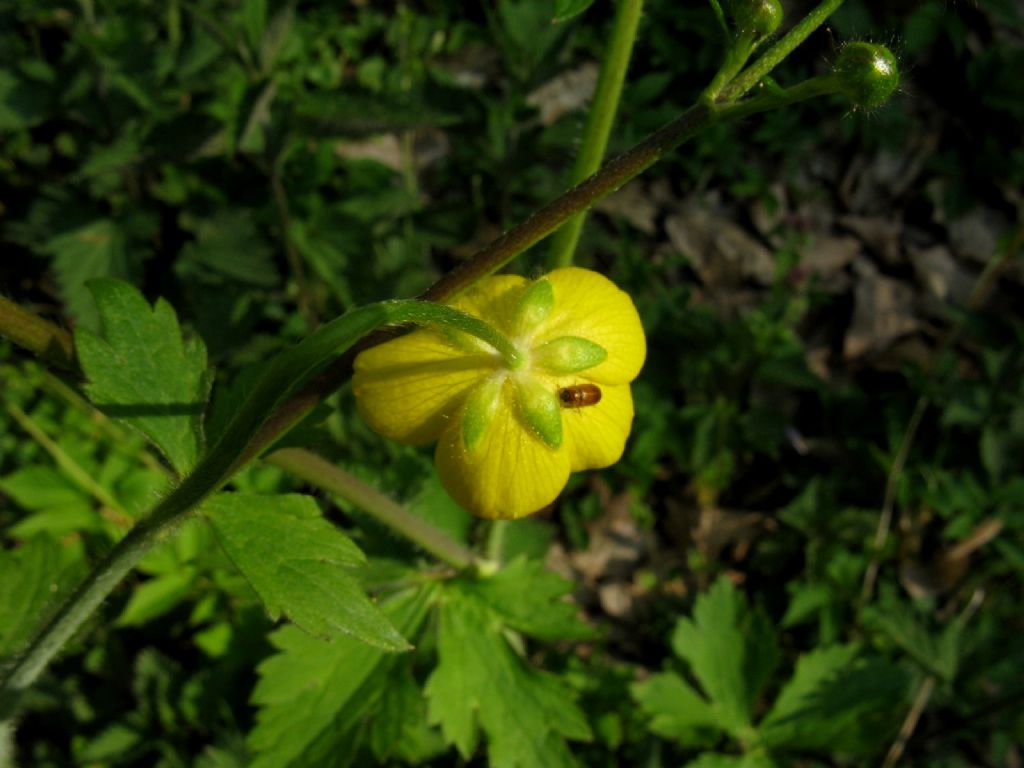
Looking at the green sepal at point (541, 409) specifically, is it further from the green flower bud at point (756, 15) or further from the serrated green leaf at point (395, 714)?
the serrated green leaf at point (395, 714)

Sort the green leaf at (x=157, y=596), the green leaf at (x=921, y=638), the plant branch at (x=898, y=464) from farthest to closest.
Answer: the plant branch at (x=898, y=464) < the green leaf at (x=921, y=638) < the green leaf at (x=157, y=596)

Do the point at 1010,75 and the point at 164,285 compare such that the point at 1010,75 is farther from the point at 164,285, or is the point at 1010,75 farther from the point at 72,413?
the point at 72,413

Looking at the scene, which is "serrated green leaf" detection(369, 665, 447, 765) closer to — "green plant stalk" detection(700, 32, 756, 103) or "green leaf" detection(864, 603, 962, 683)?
"green plant stalk" detection(700, 32, 756, 103)

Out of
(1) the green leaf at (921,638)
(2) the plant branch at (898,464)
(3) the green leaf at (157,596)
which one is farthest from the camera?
(2) the plant branch at (898,464)

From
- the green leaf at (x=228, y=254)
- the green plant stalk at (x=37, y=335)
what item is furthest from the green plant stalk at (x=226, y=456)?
the green leaf at (x=228, y=254)

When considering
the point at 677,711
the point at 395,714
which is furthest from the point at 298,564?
the point at 677,711

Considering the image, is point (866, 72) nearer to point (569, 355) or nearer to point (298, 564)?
point (569, 355)
